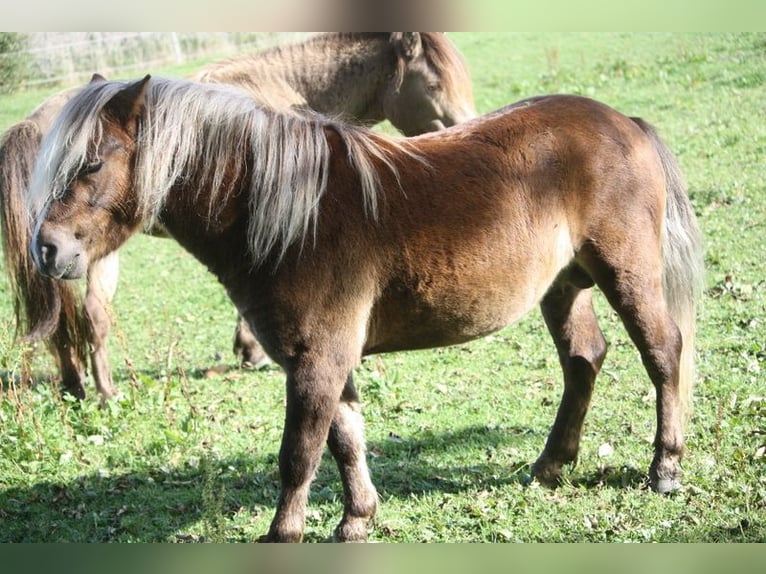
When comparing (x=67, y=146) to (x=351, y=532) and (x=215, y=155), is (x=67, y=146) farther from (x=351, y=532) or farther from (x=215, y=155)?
(x=351, y=532)

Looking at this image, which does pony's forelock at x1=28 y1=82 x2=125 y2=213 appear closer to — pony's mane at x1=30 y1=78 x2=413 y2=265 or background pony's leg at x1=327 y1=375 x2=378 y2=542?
pony's mane at x1=30 y1=78 x2=413 y2=265

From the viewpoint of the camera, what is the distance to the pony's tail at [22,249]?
543 cm

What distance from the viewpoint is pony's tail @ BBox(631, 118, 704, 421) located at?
4.48 m

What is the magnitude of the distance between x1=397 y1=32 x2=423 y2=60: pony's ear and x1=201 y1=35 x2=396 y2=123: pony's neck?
105 millimetres

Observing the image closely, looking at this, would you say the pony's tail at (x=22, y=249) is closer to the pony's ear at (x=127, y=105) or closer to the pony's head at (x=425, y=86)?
the pony's ear at (x=127, y=105)

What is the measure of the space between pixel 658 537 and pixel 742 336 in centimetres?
244

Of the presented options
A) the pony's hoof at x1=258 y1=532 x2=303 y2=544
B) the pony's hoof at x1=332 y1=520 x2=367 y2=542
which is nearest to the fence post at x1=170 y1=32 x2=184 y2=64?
the pony's hoof at x1=332 y1=520 x2=367 y2=542

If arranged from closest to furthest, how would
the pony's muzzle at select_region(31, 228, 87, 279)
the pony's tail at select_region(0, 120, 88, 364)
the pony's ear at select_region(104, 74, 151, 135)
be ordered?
1. the pony's muzzle at select_region(31, 228, 87, 279)
2. the pony's ear at select_region(104, 74, 151, 135)
3. the pony's tail at select_region(0, 120, 88, 364)

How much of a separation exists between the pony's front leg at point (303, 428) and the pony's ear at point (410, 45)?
376 centimetres

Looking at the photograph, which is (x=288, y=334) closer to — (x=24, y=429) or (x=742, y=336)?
(x=24, y=429)

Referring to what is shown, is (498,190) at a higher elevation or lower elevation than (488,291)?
higher

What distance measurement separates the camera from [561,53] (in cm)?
1290

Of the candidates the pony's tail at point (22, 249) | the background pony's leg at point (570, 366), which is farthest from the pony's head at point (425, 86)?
the pony's tail at point (22, 249)
